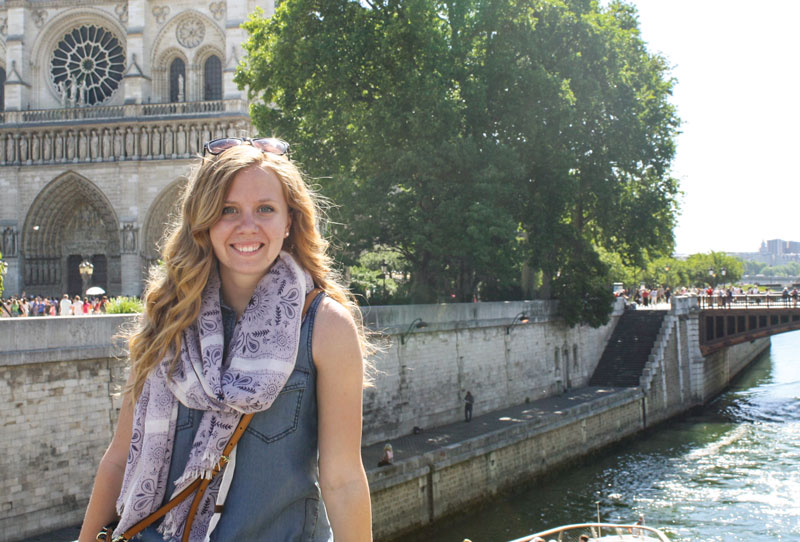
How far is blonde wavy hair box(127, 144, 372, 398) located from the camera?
6.89 ft

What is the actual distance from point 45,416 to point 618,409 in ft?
55.2

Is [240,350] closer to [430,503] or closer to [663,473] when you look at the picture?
[430,503]

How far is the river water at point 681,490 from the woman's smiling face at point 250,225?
13.7 m

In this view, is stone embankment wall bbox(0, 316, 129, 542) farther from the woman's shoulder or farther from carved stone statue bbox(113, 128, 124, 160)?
carved stone statue bbox(113, 128, 124, 160)

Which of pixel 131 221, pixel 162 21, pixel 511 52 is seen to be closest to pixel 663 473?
pixel 511 52

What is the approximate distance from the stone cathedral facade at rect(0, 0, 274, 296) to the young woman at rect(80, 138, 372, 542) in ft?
92.6

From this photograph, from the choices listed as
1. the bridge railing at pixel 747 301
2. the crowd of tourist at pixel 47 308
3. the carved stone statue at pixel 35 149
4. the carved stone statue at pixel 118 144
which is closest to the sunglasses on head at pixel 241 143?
the crowd of tourist at pixel 47 308

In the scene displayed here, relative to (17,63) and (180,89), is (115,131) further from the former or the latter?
(17,63)

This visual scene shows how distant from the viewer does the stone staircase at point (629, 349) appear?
28.9 meters

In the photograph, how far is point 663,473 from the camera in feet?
66.6

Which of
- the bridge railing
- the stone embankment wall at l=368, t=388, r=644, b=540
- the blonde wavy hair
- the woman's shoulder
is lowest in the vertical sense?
the stone embankment wall at l=368, t=388, r=644, b=540

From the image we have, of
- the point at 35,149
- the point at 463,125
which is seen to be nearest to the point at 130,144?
the point at 35,149

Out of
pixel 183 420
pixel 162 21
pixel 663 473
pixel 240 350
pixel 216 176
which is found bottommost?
pixel 663 473

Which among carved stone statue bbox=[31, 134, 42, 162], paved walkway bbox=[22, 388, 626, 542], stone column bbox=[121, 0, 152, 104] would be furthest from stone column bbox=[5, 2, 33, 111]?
paved walkway bbox=[22, 388, 626, 542]
